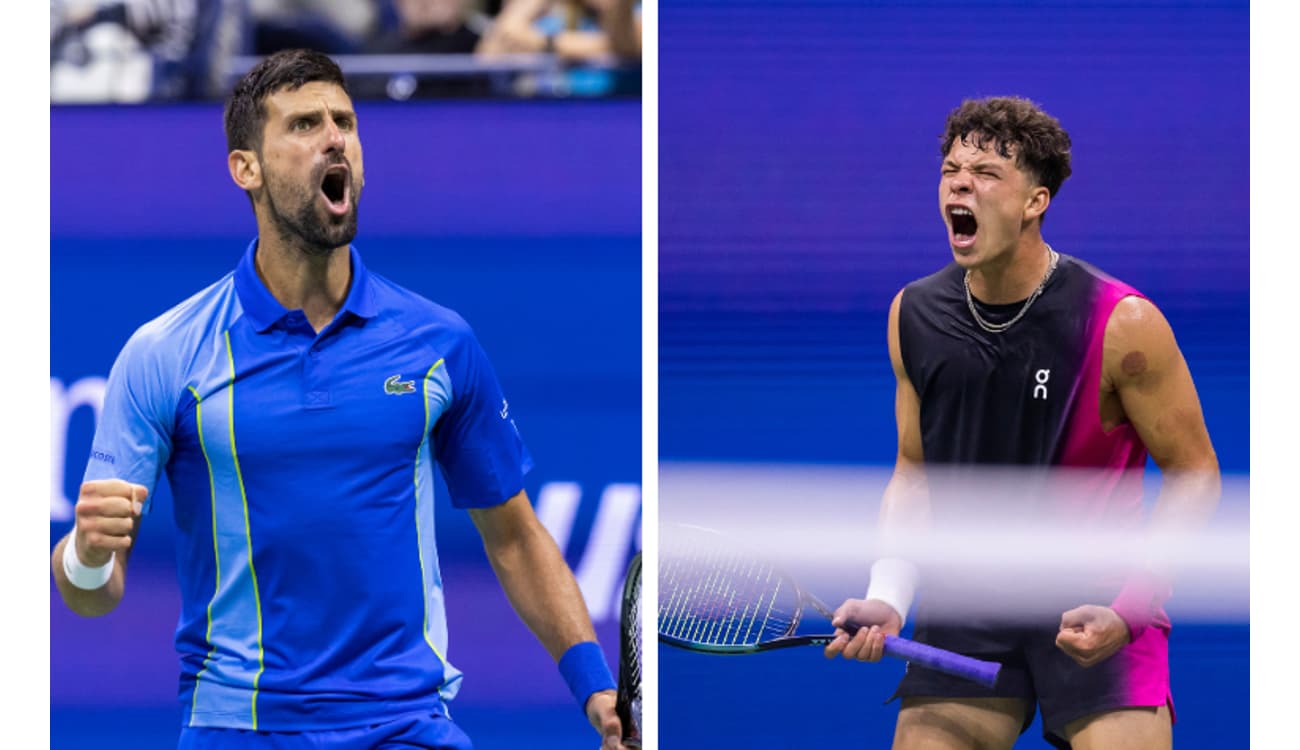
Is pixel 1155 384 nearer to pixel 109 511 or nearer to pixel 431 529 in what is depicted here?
pixel 431 529

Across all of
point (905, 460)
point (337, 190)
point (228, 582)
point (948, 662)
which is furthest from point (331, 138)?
point (948, 662)

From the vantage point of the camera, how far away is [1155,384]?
→ 14.7 ft

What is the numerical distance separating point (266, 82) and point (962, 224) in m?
1.77

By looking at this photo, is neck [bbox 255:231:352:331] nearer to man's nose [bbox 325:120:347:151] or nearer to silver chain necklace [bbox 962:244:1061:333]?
man's nose [bbox 325:120:347:151]

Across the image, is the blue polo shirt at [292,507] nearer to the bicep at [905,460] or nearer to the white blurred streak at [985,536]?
the white blurred streak at [985,536]

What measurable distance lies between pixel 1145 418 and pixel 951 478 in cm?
50

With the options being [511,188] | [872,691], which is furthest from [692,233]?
[872,691]

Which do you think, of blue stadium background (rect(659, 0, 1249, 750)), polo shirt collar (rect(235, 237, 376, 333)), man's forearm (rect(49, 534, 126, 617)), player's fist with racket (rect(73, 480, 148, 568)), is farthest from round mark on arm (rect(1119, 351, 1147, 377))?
man's forearm (rect(49, 534, 126, 617))

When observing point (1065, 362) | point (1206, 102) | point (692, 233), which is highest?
point (1206, 102)

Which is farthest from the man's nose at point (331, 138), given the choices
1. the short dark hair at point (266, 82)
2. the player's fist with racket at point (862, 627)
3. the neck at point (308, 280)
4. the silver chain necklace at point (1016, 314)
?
the player's fist with racket at point (862, 627)

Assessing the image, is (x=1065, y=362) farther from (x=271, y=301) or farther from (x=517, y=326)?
(x=271, y=301)

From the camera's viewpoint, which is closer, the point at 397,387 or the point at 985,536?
the point at 397,387

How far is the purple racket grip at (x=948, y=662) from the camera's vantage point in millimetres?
4539

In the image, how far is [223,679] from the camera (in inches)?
168
